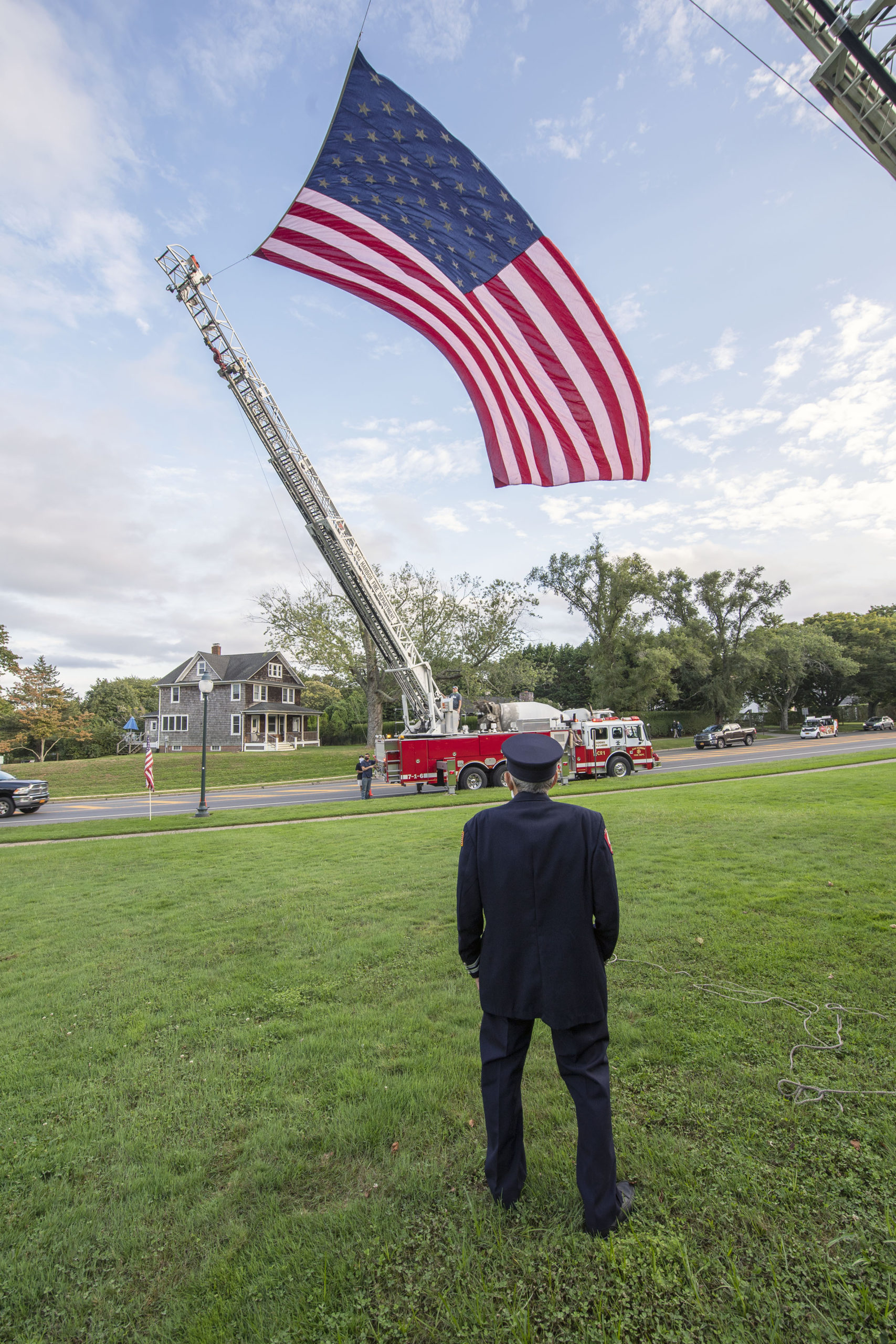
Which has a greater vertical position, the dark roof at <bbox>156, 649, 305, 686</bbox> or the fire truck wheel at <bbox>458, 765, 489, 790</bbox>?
the dark roof at <bbox>156, 649, 305, 686</bbox>

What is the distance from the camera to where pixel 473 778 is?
20.9 metres

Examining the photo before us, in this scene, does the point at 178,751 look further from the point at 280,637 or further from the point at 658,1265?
the point at 658,1265

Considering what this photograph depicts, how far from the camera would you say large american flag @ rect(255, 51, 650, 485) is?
6.50 m

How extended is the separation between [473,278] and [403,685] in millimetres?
14865

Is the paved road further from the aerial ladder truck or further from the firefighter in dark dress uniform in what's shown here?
the firefighter in dark dress uniform

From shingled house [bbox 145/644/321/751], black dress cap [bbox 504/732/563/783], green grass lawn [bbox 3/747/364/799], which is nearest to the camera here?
black dress cap [bbox 504/732/563/783]

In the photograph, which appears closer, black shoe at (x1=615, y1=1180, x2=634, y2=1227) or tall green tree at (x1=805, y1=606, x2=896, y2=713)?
black shoe at (x1=615, y1=1180, x2=634, y2=1227)

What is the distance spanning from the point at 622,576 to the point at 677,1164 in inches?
1861

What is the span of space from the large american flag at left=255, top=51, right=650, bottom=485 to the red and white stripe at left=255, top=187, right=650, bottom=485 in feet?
0.04

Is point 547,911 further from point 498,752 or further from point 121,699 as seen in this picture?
point 121,699

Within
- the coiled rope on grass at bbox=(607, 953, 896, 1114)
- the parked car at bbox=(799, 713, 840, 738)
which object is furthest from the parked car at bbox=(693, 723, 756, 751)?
the coiled rope on grass at bbox=(607, 953, 896, 1114)

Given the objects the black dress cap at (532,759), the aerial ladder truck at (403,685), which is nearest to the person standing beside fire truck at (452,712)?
the aerial ladder truck at (403,685)

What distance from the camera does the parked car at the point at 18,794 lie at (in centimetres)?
1994

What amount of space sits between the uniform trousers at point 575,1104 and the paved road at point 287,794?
16223 millimetres
